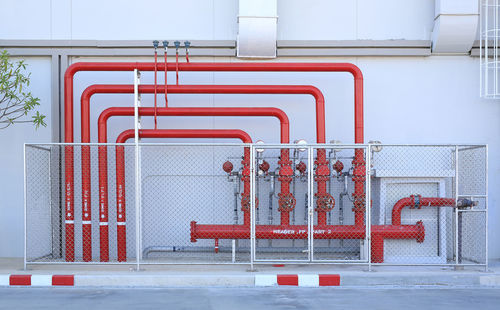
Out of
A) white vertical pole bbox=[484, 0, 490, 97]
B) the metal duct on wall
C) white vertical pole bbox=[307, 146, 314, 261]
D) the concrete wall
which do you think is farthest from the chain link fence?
the metal duct on wall

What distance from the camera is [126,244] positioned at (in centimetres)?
1180

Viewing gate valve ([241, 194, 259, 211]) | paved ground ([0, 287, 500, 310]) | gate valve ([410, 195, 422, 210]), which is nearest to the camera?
paved ground ([0, 287, 500, 310])

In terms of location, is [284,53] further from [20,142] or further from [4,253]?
[4,253]

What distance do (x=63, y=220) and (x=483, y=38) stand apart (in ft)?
26.3

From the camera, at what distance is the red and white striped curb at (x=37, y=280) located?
31.4 feet

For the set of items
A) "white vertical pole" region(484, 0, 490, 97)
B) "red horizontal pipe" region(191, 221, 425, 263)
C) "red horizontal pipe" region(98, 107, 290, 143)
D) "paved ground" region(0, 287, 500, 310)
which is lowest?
"paved ground" region(0, 287, 500, 310)

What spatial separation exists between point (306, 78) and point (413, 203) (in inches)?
117

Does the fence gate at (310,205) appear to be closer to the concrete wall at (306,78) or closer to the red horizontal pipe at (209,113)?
the red horizontal pipe at (209,113)

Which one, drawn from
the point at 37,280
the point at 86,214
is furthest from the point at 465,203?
the point at 37,280

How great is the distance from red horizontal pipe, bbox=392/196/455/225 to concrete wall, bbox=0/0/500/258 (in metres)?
1.55

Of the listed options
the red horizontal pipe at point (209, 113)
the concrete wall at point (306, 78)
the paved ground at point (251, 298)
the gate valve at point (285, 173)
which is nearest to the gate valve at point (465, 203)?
the paved ground at point (251, 298)

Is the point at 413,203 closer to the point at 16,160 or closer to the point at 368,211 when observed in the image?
the point at 368,211

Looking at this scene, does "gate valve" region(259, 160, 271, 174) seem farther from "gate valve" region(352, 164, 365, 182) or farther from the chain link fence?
"gate valve" region(352, 164, 365, 182)

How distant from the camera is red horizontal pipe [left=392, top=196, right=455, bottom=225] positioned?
35.4ft
